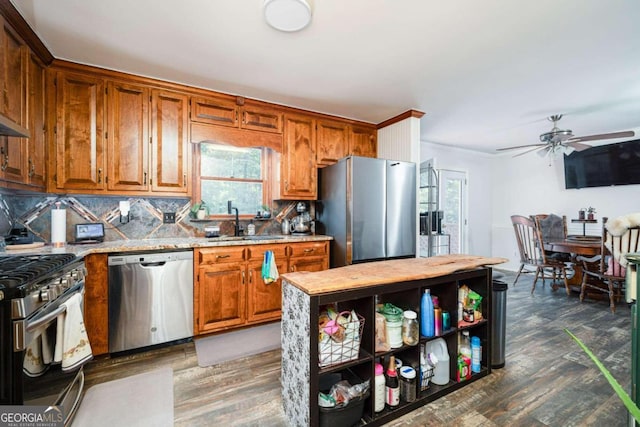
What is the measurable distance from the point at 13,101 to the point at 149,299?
5.57ft

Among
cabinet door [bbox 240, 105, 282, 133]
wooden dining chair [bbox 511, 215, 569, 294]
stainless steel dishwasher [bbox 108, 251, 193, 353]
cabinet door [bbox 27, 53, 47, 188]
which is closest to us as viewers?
cabinet door [bbox 27, 53, 47, 188]

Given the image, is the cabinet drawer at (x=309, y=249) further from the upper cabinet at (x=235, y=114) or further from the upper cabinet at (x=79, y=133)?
the upper cabinet at (x=79, y=133)

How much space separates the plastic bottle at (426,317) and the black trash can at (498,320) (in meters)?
0.68

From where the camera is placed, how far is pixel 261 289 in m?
2.80

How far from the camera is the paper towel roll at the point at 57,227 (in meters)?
2.22

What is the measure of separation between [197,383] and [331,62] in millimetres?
2763

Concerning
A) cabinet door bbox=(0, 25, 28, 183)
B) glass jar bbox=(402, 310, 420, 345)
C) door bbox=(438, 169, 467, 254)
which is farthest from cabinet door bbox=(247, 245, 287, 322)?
door bbox=(438, 169, 467, 254)

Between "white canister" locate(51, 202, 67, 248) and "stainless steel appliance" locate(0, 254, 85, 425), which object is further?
"white canister" locate(51, 202, 67, 248)

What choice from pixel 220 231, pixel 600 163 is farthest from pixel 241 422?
pixel 600 163

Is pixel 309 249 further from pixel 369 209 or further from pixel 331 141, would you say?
pixel 331 141

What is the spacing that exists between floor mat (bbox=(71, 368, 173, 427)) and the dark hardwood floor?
70 mm

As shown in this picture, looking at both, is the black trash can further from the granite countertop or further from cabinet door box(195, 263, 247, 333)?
cabinet door box(195, 263, 247, 333)

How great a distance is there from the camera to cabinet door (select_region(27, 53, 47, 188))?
80.3 inches

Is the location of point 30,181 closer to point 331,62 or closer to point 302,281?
point 302,281
